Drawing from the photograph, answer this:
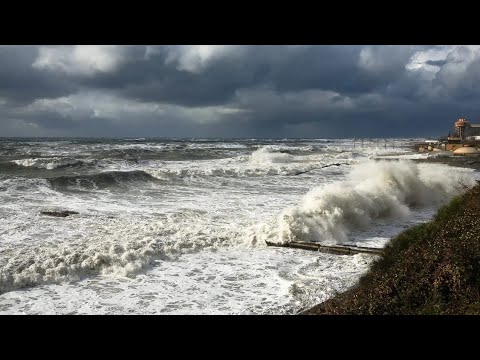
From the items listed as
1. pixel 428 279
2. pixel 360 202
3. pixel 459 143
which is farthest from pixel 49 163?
pixel 459 143

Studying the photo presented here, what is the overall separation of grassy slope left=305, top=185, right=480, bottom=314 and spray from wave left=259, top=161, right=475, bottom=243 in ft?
15.8

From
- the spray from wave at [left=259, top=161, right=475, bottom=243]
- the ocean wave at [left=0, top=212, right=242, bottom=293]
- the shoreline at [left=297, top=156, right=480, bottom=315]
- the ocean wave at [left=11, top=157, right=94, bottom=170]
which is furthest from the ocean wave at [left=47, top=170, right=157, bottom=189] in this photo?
the shoreline at [left=297, top=156, right=480, bottom=315]

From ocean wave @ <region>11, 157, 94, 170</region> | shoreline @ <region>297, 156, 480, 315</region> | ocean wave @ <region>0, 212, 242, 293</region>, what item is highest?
ocean wave @ <region>11, 157, 94, 170</region>

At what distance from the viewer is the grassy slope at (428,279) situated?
5281 mm

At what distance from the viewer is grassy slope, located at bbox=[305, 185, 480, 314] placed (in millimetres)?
5281

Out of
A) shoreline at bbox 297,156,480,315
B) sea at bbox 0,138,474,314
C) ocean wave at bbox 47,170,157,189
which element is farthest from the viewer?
ocean wave at bbox 47,170,157,189

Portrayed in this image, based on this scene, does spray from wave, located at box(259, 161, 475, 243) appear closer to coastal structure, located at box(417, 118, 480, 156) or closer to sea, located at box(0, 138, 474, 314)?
sea, located at box(0, 138, 474, 314)

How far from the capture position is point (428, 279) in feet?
18.7

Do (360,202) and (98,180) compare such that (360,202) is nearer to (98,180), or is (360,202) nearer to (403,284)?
(403,284)

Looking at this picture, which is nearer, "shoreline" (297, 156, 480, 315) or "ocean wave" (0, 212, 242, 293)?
"shoreline" (297, 156, 480, 315)

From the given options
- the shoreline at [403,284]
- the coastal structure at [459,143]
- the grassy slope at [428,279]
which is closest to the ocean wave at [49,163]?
the shoreline at [403,284]

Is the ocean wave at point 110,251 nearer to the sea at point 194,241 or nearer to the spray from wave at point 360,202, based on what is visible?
the sea at point 194,241

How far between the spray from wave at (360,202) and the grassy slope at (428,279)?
15.8ft
